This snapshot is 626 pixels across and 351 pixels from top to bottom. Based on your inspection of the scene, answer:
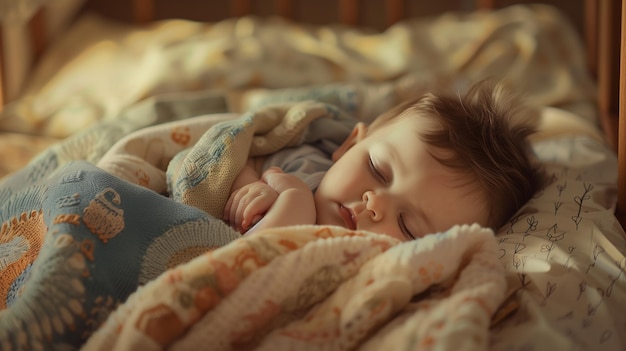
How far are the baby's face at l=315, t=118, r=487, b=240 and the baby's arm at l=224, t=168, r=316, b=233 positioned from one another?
4 cm

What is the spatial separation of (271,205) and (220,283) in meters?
0.26

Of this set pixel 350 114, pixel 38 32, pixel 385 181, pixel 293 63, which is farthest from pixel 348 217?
pixel 38 32

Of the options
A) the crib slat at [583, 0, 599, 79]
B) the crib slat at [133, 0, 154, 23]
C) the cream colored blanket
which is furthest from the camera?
the crib slat at [133, 0, 154, 23]

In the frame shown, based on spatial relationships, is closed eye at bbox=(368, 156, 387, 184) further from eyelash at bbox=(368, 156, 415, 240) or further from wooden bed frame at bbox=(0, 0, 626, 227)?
wooden bed frame at bbox=(0, 0, 626, 227)

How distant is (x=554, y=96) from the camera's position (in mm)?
1542

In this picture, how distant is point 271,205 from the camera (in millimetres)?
891

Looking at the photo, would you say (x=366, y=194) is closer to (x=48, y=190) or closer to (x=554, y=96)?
(x=48, y=190)

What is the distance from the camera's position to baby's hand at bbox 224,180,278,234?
876mm

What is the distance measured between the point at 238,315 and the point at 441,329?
17cm

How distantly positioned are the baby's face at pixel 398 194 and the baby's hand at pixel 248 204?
0.07m

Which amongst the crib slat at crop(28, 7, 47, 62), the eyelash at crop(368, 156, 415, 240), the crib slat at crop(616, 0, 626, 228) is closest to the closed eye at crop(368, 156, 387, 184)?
the eyelash at crop(368, 156, 415, 240)

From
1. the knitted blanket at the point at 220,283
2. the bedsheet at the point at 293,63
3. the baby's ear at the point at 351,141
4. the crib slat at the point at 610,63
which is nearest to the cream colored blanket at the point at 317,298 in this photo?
the knitted blanket at the point at 220,283

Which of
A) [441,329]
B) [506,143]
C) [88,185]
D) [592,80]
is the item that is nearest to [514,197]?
[506,143]

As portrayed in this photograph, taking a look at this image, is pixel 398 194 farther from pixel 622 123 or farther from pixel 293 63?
pixel 293 63
